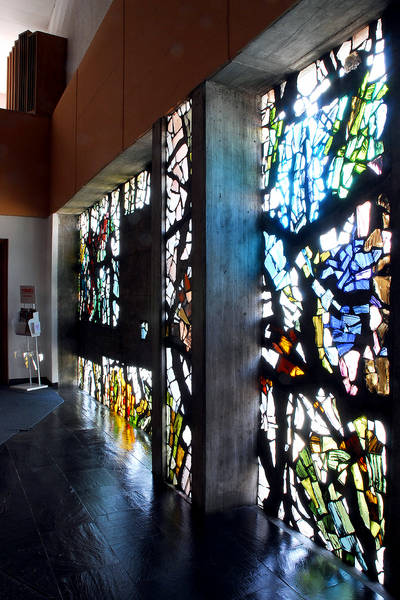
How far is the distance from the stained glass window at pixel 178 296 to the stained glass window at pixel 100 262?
2190 mm

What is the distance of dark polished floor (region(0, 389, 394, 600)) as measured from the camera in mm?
2074

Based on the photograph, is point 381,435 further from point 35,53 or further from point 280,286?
point 35,53

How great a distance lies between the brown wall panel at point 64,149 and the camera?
6.02 meters

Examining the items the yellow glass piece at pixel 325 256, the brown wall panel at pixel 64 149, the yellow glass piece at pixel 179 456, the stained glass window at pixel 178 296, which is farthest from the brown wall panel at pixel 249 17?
the brown wall panel at pixel 64 149

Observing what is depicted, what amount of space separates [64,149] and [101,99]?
6.52 ft

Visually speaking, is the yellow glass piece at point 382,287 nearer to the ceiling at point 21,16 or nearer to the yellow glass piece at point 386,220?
the yellow glass piece at point 386,220

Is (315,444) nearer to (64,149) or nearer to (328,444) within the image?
(328,444)

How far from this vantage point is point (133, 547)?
2.43 metres

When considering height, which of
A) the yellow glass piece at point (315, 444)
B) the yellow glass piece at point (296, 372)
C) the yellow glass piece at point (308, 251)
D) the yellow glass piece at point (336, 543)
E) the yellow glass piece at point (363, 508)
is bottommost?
the yellow glass piece at point (336, 543)

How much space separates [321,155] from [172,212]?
3.93 ft

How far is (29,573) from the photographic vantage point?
221 centimetres

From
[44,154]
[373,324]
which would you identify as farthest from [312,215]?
[44,154]

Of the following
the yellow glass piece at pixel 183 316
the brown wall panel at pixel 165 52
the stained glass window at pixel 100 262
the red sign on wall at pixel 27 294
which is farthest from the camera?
the red sign on wall at pixel 27 294

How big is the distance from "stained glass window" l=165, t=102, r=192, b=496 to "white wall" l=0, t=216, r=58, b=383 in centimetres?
437
